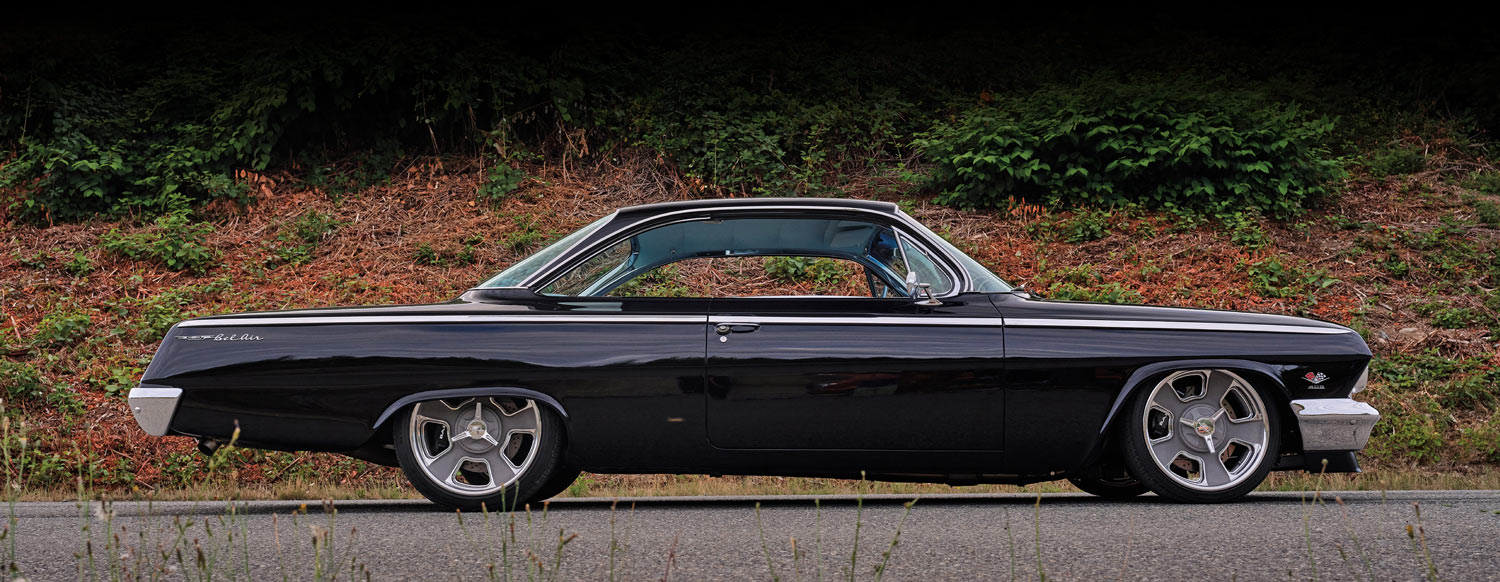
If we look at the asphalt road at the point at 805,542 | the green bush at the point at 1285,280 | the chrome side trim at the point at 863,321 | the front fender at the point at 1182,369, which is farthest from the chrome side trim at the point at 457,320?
the green bush at the point at 1285,280

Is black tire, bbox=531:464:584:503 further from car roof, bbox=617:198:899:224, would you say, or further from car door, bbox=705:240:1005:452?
car roof, bbox=617:198:899:224

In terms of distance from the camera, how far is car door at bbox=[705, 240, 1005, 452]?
482 centimetres

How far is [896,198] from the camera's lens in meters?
12.7

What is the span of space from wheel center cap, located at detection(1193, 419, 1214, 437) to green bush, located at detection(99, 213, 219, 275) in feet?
30.3

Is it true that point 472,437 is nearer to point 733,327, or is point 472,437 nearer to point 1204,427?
point 733,327

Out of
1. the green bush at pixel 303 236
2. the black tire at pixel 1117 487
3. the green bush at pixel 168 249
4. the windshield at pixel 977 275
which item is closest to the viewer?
the windshield at pixel 977 275

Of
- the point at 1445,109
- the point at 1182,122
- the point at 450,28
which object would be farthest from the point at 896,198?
the point at 1445,109

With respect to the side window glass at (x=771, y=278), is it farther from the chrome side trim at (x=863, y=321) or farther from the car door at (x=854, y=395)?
the car door at (x=854, y=395)

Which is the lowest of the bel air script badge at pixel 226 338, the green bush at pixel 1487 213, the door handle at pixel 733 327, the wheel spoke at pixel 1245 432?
the wheel spoke at pixel 1245 432

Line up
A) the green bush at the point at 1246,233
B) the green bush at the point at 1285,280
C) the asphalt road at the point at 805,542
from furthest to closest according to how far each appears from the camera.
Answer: the green bush at the point at 1246,233 < the green bush at the point at 1285,280 < the asphalt road at the point at 805,542

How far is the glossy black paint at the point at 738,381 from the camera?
4.82 meters

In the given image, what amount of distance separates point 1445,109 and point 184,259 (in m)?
14.3

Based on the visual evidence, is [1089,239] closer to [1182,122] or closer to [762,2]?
[1182,122]

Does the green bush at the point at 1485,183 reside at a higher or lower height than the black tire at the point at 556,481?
higher
